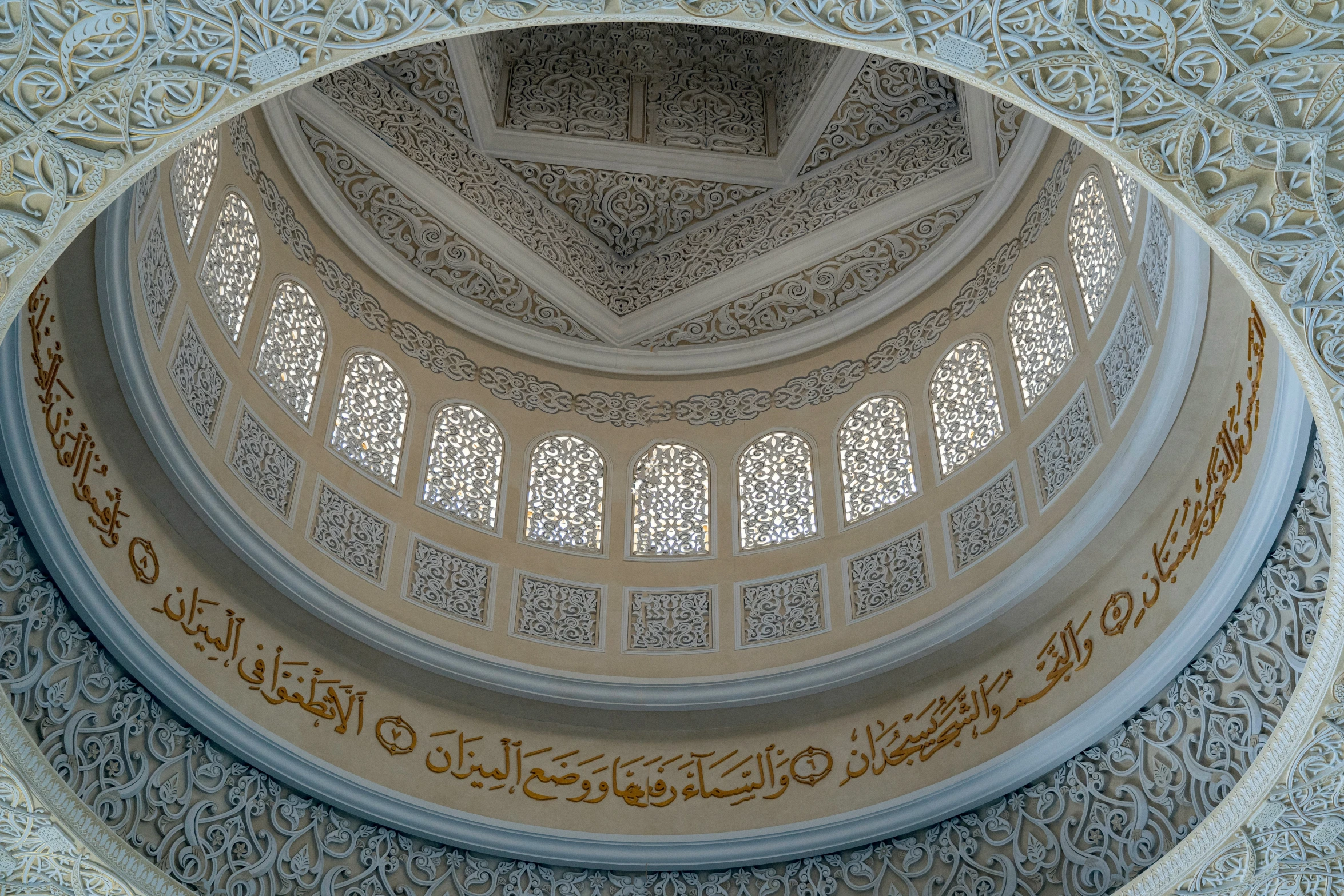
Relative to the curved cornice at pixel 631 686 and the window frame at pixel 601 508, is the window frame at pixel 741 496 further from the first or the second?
the curved cornice at pixel 631 686

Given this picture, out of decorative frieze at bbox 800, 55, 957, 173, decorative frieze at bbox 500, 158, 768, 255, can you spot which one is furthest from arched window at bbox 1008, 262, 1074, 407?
decorative frieze at bbox 500, 158, 768, 255

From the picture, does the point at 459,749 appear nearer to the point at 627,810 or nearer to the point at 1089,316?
the point at 627,810

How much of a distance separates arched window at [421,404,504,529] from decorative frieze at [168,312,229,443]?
1357 millimetres

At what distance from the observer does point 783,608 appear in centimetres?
750

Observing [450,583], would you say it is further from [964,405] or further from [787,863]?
[964,405]

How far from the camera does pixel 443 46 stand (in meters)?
8.34

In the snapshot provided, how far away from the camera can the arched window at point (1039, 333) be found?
7180 millimetres

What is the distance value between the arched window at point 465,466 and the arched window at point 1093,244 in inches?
136

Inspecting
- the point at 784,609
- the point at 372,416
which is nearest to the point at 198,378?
the point at 372,416

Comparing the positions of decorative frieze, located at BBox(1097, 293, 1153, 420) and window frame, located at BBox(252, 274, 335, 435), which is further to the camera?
window frame, located at BBox(252, 274, 335, 435)

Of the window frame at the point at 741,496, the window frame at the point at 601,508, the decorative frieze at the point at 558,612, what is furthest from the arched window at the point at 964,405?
the decorative frieze at the point at 558,612

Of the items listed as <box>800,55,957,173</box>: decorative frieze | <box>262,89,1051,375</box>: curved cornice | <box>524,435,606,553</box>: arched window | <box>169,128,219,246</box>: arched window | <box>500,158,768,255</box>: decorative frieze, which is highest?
<box>800,55,957,173</box>: decorative frieze

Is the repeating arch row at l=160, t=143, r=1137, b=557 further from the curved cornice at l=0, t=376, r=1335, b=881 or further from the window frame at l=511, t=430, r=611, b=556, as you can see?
the curved cornice at l=0, t=376, r=1335, b=881

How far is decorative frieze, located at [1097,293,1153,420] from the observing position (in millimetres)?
6375
